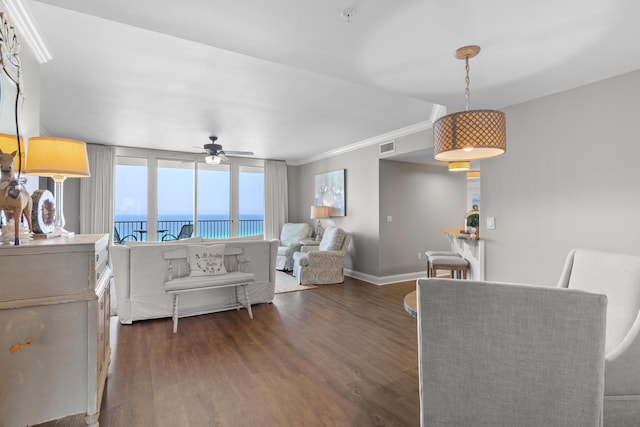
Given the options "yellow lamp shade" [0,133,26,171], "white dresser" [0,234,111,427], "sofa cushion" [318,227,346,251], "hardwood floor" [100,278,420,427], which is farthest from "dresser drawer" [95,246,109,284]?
"sofa cushion" [318,227,346,251]

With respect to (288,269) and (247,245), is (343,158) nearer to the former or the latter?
(288,269)

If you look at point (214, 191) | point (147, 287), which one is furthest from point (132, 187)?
point (147, 287)

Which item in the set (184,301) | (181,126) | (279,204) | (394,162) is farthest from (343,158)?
(184,301)

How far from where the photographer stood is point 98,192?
20.1 feet

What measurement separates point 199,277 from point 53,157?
2050 mm

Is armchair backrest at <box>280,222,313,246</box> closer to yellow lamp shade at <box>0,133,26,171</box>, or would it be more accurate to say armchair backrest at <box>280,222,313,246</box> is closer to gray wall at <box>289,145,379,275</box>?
gray wall at <box>289,145,379,275</box>

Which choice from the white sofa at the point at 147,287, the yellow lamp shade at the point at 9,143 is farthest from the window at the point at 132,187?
the yellow lamp shade at the point at 9,143

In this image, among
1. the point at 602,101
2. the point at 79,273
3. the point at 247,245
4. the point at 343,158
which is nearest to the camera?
the point at 79,273

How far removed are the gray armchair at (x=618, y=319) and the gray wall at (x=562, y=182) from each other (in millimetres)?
998

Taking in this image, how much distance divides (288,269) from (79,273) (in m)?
5.07

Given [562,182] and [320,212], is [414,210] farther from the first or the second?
[562,182]

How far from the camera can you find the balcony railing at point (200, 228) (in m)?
7.52

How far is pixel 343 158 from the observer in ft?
21.5

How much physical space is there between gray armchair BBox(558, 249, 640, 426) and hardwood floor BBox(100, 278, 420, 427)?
0.97m
